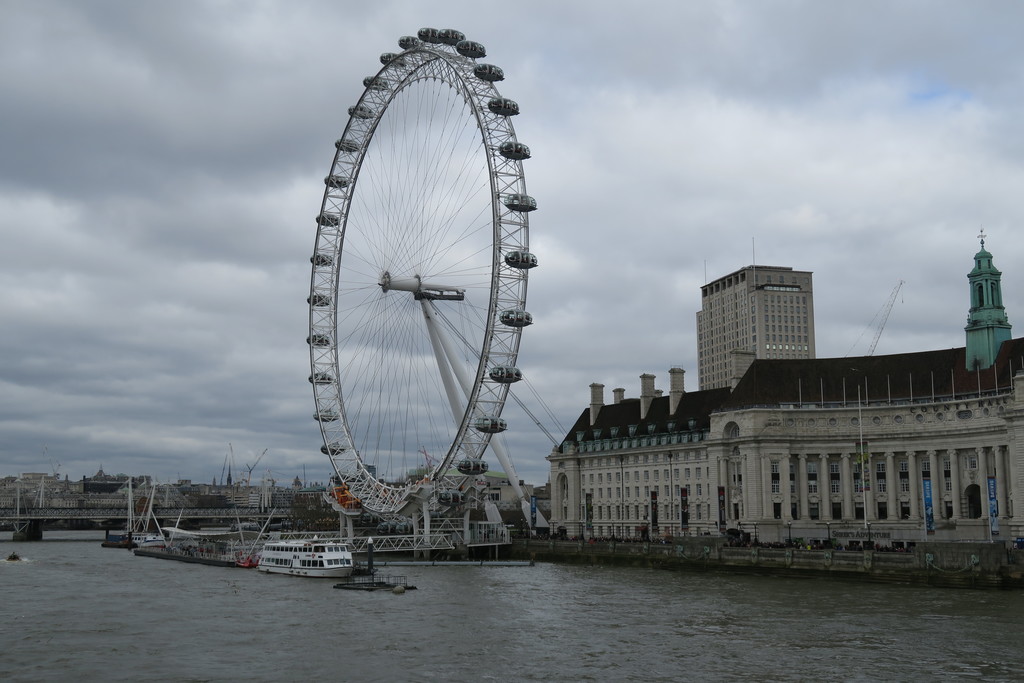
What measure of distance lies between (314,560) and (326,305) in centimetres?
2878

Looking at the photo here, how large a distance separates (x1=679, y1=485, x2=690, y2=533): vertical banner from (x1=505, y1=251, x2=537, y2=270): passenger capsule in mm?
26147

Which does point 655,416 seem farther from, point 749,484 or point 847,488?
point 847,488

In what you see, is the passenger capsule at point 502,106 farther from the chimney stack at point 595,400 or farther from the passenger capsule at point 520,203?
the chimney stack at point 595,400

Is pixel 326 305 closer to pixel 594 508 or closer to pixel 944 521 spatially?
pixel 594 508

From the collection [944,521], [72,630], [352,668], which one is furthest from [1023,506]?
[72,630]

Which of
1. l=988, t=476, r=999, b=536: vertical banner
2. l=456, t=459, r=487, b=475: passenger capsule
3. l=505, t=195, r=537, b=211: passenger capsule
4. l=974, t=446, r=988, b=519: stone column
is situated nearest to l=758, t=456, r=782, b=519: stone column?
l=974, t=446, r=988, b=519: stone column

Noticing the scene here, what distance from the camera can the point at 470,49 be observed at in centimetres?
8256

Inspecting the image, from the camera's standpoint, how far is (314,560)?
267 feet

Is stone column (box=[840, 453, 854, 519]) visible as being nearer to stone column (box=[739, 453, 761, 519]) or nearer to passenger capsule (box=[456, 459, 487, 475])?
stone column (box=[739, 453, 761, 519])

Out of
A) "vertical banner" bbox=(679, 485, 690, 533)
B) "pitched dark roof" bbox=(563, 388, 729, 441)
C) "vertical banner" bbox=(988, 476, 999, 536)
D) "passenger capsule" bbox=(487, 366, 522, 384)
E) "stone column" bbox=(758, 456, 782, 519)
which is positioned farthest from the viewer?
"pitched dark roof" bbox=(563, 388, 729, 441)

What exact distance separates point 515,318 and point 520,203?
8694 millimetres

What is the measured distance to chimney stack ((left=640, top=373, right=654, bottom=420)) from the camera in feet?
377

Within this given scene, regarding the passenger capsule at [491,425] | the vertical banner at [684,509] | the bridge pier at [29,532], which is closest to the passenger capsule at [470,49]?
the passenger capsule at [491,425]

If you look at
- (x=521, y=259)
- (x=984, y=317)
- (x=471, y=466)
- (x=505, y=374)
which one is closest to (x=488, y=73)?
(x=521, y=259)
